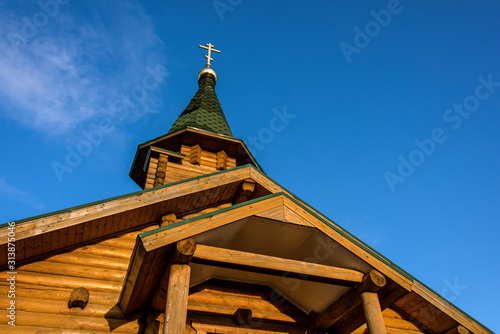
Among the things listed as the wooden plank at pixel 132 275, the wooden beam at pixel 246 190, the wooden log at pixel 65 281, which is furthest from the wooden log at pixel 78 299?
the wooden beam at pixel 246 190

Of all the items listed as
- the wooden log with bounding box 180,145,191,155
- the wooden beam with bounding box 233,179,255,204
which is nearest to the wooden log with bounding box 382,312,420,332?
the wooden beam with bounding box 233,179,255,204

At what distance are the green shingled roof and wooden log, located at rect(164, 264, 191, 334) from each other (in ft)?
24.9

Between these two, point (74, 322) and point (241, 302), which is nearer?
point (74, 322)

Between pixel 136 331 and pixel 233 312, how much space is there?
1.62 m

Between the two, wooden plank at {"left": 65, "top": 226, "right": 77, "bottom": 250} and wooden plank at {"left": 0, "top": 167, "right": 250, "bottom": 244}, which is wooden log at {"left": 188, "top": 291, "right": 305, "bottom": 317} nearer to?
wooden plank at {"left": 0, "top": 167, "right": 250, "bottom": 244}

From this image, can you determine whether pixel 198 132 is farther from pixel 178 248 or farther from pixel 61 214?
pixel 178 248

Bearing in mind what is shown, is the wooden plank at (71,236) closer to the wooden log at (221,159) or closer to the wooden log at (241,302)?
the wooden log at (241,302)

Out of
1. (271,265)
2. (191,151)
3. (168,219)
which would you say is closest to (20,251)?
(168,219)

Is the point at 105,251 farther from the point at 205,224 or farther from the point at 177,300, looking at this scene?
the point at 177,300

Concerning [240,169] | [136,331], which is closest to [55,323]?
[136,331]

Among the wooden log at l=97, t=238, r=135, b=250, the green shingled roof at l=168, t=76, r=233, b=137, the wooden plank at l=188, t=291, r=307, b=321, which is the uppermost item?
the green shingled roof at l=168, t=76, r=233, b=137

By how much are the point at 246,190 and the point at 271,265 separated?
299 cm

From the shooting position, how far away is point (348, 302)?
6461 millimetres

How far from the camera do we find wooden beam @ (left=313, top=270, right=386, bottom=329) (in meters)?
6.00
